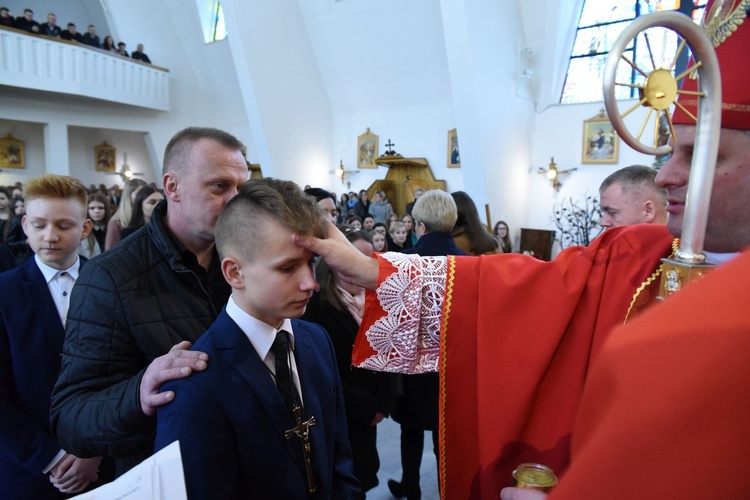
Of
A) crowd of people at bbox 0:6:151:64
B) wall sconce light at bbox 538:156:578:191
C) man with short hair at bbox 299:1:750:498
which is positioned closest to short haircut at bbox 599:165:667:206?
man with short hair at bbox 299:1:750:498

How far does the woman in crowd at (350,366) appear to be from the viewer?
2.46 meters

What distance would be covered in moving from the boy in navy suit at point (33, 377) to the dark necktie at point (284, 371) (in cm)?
108

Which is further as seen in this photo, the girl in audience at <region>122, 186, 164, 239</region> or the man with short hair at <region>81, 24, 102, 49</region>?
the man with short hair at <region>81, 24, 102, 49</region>

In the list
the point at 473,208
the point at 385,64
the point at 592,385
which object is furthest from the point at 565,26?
the point at 592,385

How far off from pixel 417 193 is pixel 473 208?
8248 mm

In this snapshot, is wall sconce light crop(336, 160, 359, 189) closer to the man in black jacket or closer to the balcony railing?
the balcony railing

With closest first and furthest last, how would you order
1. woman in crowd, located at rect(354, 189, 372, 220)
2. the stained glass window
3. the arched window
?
the arched window → woman in crowd, located at rect(354, 189, 372, 220) → the stained glass window

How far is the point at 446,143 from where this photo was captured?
12.8m

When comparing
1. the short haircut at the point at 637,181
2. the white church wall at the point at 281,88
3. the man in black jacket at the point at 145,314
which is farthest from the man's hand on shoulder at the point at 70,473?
the white church wall at the point at 281,88

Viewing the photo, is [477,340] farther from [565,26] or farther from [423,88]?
[423,88]

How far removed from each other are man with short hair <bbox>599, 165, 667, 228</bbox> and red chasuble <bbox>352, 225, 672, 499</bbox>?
125cm

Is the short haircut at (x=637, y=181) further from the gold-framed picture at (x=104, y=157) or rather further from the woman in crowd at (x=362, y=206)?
the gold-framed picture at (x=104, y=157)

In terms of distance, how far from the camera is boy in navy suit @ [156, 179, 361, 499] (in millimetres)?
1195

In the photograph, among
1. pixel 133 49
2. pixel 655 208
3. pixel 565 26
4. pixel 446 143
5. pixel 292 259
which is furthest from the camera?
pixel 133 49
